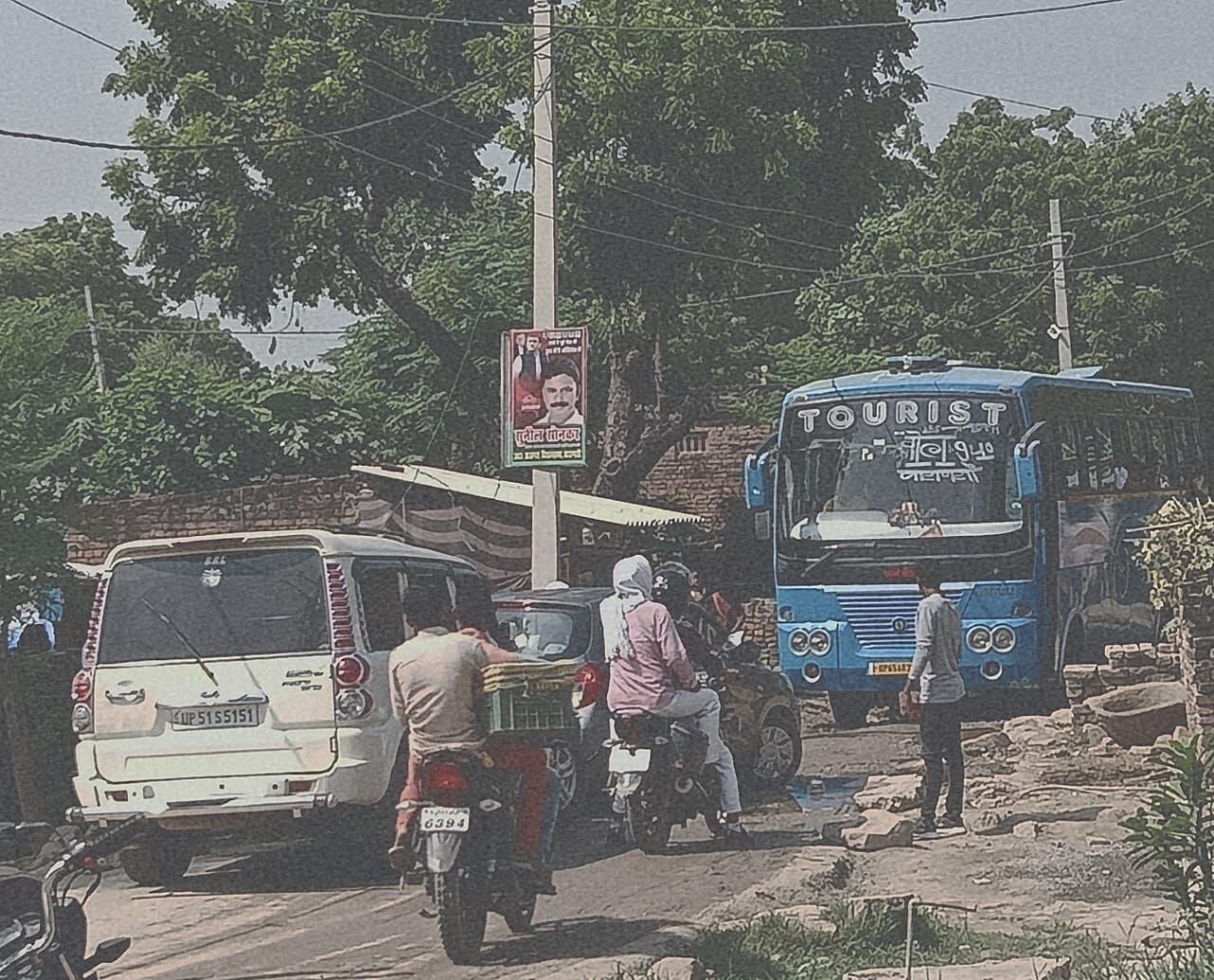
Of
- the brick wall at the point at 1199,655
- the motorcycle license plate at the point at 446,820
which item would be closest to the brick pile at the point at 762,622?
the brick wall at the point at 1199,655

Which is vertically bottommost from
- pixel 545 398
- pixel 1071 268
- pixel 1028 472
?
pixel 1028 472

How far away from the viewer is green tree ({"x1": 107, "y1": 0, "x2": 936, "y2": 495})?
24.9 metres

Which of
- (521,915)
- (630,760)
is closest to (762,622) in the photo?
Result: (630,760)

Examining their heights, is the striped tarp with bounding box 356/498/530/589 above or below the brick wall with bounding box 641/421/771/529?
below

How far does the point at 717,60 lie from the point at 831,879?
15986mm

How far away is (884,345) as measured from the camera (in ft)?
144

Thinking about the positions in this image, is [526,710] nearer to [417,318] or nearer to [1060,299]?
[417,318]

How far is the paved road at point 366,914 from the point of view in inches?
348

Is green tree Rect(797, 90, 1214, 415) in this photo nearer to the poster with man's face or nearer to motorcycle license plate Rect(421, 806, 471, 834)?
the poster with man's face

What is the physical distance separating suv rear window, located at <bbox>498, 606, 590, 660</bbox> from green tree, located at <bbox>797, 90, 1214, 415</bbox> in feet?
93.8

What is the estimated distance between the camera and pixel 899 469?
18953 mm

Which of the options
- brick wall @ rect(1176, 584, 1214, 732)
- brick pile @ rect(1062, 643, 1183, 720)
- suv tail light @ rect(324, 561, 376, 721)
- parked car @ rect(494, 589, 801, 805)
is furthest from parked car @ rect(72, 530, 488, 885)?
brick pile @ rect(1062, 643, 1183, 720)

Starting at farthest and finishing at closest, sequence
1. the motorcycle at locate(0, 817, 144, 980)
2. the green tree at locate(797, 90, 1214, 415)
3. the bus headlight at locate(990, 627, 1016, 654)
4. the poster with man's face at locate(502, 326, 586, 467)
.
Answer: the green tree at locate(797, 90, 1214, 415), the poster with man's face at locate(502, 326, 586, 467), the bus headlight at locate(990, 627, 1016, 654), the motorcycle at locate(0, 817, 144, 980)

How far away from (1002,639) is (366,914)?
9.67 metres
